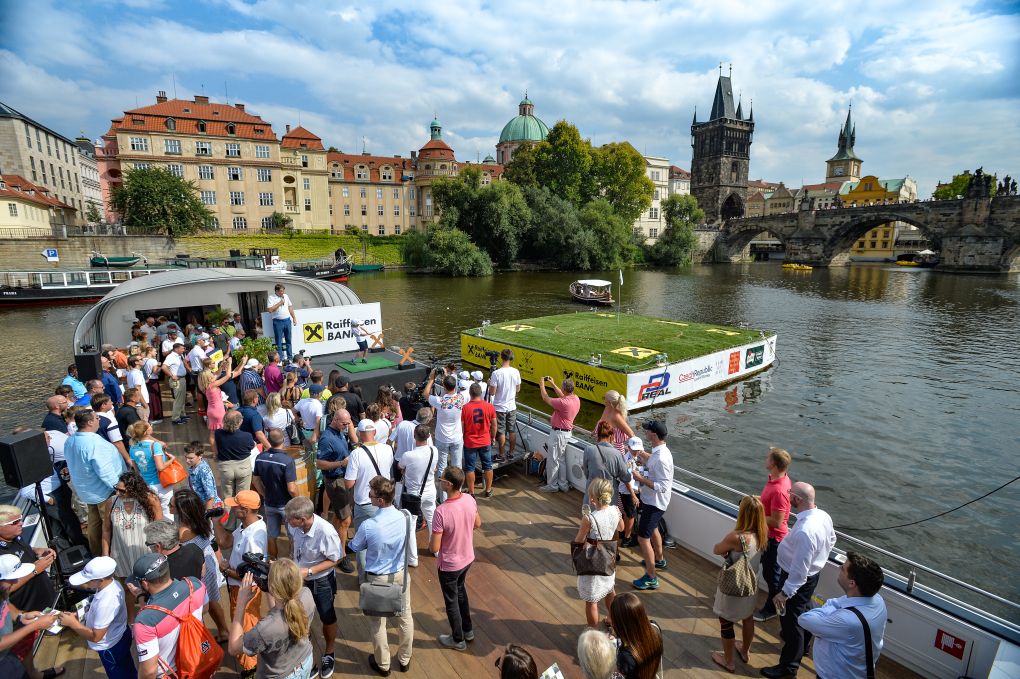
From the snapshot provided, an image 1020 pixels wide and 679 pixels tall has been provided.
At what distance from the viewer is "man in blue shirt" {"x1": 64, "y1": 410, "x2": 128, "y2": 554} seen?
5.70 meters

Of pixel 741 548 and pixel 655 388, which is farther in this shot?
pixel 655 388

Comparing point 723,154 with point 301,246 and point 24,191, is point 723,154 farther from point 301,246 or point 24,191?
point 24,191

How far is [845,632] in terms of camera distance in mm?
3756

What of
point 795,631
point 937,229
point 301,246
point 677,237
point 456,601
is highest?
point 937,229

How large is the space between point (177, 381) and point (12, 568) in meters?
8.09

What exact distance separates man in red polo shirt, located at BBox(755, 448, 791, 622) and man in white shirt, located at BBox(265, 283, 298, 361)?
1223 centimetres

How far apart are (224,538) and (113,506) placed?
1449 mm

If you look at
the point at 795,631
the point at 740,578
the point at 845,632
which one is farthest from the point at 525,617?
the point at 845,632

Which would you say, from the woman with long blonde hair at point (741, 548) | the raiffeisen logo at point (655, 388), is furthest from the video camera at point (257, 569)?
the raiffeisen logo at point (655, 388)

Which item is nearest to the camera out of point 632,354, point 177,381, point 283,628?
point 283,628

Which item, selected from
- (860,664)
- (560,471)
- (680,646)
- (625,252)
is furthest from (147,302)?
(625,252)

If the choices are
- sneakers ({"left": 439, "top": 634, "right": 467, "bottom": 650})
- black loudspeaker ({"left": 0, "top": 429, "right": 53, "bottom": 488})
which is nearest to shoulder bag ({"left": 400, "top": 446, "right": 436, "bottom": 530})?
sneakers ({"left": 439, "top": 634, "right": 467, "bottom": 650})

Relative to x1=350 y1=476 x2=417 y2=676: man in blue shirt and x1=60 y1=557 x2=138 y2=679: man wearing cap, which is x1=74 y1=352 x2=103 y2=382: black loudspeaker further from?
x1=350 y1=476 x2=417 y2=676: man in blue shirt

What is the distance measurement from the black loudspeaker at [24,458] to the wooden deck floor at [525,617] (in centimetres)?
175
